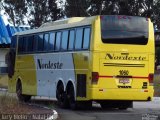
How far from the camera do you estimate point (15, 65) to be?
27.7 m

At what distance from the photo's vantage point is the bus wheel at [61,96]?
2220 centimetres

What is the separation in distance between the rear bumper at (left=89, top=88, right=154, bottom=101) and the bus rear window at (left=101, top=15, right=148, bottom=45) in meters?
1.76

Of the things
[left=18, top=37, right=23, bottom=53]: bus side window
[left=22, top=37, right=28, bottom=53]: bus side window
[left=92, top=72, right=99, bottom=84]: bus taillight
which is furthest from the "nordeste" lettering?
[left=92, top=72, right=99, bottom=84]: bus taillight

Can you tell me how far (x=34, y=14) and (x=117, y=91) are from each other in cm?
3892

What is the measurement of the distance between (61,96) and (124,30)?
3810 mm

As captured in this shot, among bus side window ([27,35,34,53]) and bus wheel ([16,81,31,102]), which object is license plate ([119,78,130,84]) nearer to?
bus side window ([27,35,34,53])

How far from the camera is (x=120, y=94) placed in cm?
2056

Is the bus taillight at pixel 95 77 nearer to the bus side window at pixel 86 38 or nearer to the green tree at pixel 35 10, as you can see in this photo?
the bus side window at pixel 86 38

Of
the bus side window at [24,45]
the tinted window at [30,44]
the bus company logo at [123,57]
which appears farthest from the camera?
the bus side window at [24,45]

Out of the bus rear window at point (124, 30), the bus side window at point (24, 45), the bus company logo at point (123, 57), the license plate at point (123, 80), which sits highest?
the bus rear window at point (124, 30)

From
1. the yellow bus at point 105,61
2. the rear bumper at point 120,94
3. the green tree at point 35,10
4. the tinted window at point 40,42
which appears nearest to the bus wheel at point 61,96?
the yellow bus at point 105,61

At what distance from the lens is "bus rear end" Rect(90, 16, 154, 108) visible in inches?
802

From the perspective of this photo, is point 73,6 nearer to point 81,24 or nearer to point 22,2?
point 22,2

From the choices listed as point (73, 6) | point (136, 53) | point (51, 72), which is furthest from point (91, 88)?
point (73, 6)
